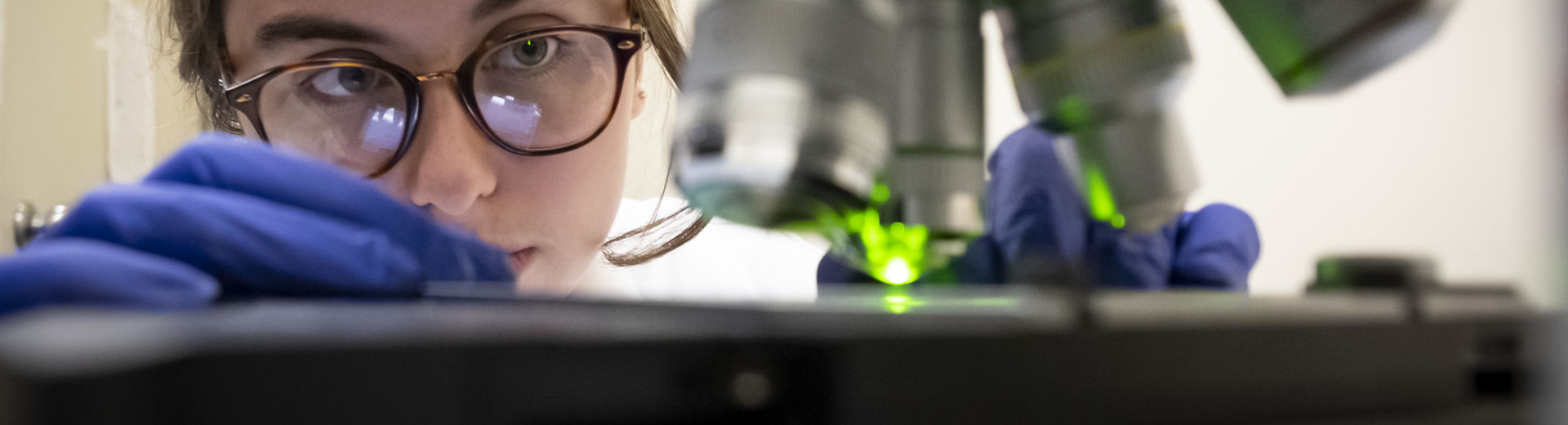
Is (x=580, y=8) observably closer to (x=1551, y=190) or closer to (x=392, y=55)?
(x=392, y=55)

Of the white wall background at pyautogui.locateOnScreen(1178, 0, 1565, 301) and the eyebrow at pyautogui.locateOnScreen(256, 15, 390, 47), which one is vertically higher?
the eyebrow at pyautogui.locateOnScreen(256, 15, 390, 47)

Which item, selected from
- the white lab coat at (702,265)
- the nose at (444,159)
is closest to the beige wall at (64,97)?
the white lab coat at (702,265)

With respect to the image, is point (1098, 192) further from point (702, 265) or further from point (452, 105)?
point (702, 265)

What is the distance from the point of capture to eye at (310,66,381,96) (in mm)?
553

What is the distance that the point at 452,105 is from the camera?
0.56 metres

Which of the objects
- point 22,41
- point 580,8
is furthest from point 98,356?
point 22,41

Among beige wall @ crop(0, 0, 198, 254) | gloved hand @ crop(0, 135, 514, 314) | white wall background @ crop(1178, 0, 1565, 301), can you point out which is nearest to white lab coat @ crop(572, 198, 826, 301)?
white wall background @ crop(1178, 0, 1565, 301)

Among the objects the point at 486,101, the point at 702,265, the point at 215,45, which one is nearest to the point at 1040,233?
the point at 486,101

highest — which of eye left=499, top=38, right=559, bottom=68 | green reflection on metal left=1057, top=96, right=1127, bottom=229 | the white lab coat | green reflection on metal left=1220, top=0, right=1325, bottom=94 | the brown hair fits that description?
the brown hair

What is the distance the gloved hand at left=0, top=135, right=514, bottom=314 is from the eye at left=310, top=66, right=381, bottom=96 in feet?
0.90

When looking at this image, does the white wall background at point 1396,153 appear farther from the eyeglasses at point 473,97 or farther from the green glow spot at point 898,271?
the eyeglasses at point 473,97

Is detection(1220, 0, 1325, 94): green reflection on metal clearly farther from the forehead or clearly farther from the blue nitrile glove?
the forehead

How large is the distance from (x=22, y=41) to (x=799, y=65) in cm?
180

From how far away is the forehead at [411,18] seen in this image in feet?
1.80
